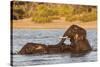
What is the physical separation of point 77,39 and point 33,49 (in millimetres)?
595

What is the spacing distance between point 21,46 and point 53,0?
0.69 meters

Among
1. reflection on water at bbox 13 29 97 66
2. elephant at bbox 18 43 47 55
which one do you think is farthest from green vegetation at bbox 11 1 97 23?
elephant at bbox 18 43 47 55

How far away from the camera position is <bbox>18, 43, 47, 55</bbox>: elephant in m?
2.49

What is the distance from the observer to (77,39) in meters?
2.75

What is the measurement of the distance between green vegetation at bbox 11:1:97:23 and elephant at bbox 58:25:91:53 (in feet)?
0.42

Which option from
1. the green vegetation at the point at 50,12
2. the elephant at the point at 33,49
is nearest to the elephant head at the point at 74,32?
the green vegetation at the point at 50,12

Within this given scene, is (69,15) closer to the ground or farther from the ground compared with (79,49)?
farther from the ground

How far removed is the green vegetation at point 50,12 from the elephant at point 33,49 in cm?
29

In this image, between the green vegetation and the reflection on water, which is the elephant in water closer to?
the reflection on water

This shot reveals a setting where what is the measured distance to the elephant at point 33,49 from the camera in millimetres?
2494

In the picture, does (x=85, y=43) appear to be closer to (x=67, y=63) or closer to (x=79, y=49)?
(x=79, y=49)

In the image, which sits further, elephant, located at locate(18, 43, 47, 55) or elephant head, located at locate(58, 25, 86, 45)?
elephant head, located at locate(58, 25, 86, 45)

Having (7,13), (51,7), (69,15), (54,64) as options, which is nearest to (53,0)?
(51,7)

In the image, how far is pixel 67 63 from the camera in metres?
2.69
